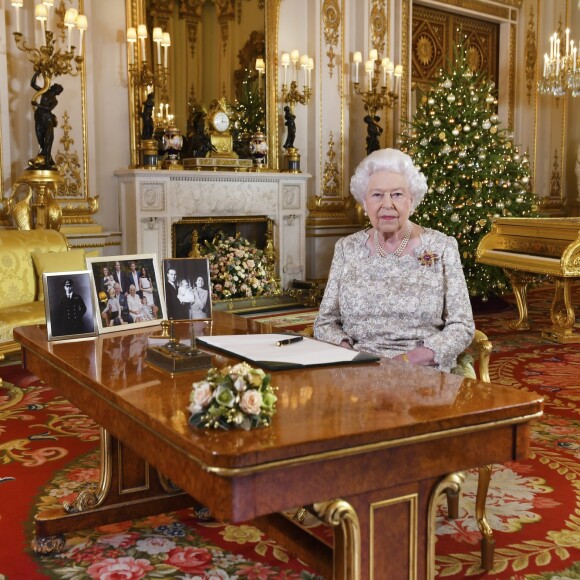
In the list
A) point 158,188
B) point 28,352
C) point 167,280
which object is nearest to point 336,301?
point 167,280

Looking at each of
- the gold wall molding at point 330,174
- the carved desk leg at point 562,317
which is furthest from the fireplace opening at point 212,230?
the carved desk leg at point 562,317

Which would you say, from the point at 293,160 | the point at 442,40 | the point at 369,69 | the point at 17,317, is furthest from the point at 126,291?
the point at 442,40

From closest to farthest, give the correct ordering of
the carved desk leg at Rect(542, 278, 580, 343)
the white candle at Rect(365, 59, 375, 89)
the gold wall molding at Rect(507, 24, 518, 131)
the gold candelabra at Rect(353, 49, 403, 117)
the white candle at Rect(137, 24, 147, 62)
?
the carved desk leg at Rect(542, 278, 580, 343), the white candle at Rect(137, 24, 147, 62), the white candle at Rect(365, 59, 375, 89), the gold candelabra at Rect(353, 49, 403, 117), the gold wall molding at Rect(507, 24, 518, 131)

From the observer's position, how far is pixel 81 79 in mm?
6820

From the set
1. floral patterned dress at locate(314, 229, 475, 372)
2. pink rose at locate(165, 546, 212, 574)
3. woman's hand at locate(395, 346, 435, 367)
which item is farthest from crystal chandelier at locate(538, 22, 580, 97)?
pink rose at locate(165, 546, 212, 574)

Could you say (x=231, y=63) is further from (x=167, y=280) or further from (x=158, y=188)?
(x=167, y=280)

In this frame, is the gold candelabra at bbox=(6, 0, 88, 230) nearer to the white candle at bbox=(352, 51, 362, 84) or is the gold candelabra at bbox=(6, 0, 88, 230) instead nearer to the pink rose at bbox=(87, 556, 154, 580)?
the white candle at bbox=(352, 51, 362, 84)

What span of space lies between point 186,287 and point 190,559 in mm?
932

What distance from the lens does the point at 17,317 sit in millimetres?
4902

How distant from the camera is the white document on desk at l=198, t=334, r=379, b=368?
6.77ft

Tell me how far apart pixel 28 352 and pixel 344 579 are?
1381 mm

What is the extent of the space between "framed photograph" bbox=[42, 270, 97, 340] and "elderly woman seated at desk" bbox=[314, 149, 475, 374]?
0.88 meters

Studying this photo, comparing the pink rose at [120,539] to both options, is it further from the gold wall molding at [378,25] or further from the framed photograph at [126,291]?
the gold wall molding at [378,25]

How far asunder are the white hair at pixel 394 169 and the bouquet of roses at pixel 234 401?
1370 mm
